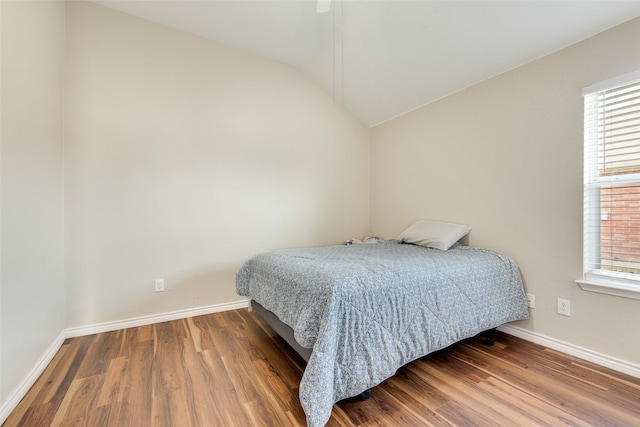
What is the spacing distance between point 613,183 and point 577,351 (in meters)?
1.16

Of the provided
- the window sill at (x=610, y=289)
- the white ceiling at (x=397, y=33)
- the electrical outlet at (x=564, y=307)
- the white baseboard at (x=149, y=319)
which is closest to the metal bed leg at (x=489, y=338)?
the electrical outlet at (x=564, y=307)

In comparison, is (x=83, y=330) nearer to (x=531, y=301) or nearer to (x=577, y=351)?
(x=531, y=301)

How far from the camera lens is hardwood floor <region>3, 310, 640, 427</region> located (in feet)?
4.56

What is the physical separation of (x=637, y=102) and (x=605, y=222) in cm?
76

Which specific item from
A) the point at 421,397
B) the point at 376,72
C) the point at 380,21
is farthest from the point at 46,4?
the point at 421,397

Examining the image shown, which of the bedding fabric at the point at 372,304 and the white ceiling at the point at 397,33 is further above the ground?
the white ceiling at the point at 397,33

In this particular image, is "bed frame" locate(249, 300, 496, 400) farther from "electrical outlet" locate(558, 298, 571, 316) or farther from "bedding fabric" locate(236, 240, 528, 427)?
"electrical outlet" locate(558, 298, 571, 316)

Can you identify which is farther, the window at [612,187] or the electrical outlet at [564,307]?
the electrical outlet at [564,307]

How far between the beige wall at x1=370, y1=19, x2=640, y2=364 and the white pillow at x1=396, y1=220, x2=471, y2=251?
0.13m

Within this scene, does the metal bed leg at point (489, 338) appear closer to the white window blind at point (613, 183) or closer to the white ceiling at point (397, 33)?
the white window blind at point (613, 183)

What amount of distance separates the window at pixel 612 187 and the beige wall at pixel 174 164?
8.01 feet

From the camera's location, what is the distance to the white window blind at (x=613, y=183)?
1750 millimetres

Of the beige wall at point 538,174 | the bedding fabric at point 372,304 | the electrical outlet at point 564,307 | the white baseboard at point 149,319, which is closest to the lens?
the bedding fabric at point 372,304

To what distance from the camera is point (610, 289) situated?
5.87 ft
